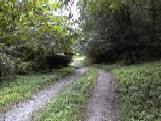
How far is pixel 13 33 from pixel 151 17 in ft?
90.0

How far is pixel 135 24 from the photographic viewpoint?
3073 centimetres

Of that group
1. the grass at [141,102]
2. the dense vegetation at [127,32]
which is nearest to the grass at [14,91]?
the grass at [141,102]

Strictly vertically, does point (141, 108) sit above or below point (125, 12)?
below

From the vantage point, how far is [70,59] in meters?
32.1

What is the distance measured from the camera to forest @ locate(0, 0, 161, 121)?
3.31 metres

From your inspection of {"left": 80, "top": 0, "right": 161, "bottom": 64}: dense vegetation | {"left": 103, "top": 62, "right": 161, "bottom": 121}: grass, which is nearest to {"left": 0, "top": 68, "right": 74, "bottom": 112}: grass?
{"left": 103, "top": 62, "right": 161, "bottom": 121}: grass

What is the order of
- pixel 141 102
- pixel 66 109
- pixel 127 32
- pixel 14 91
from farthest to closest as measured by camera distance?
pixel 127 32 → pixel 14 91 → pixel 141 102 → pixel 66 109

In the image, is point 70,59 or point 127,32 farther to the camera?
point 70,59

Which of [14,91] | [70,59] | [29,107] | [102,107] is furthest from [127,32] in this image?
[29,107]

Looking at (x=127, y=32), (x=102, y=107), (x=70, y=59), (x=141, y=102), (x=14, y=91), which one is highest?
(x=127, y=32)

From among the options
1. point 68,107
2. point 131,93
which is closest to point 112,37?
point 131,93

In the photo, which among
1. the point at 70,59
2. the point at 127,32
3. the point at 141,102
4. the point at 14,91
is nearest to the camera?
the point at 141,102

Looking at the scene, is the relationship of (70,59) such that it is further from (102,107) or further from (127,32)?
(102,107)

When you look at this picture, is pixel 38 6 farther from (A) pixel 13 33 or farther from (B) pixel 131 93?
(B) pixel 131 93
